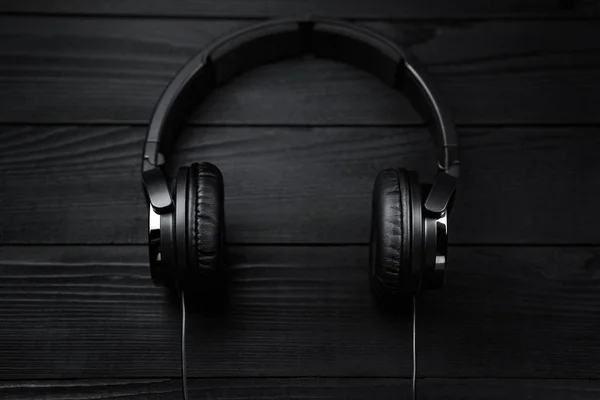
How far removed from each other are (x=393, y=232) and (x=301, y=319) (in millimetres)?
260

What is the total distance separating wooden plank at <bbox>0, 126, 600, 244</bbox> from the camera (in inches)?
44.3

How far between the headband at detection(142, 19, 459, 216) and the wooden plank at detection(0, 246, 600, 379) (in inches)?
7.8

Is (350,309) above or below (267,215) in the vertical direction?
below

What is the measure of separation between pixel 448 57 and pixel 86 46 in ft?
1.93

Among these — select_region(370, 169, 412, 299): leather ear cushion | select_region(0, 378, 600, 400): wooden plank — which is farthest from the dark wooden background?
select_region(370, 169, 412, 299): leather ear cushion

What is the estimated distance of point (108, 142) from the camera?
1.14 meters

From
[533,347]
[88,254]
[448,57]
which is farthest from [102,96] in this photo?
[533,347]

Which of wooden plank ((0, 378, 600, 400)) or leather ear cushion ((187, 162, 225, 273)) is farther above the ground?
leather ear cushion ((187, 162, 225, 273))

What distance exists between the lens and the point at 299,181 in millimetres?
1139

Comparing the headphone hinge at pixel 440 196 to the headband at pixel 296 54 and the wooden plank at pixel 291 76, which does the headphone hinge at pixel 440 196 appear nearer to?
the headband at pixel 296 54

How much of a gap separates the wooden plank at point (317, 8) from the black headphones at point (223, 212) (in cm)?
11

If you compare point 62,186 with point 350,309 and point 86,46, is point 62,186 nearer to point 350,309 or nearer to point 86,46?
point 86,46

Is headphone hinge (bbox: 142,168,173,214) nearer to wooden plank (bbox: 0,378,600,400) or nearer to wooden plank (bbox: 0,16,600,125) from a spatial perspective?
wooden plank (bbox: 0,16,600,125)

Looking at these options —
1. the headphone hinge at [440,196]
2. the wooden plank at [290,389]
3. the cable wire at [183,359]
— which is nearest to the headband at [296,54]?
the headphone hinge at [440,196]
